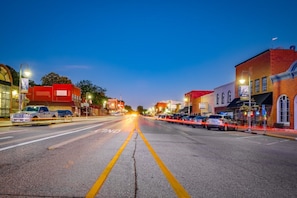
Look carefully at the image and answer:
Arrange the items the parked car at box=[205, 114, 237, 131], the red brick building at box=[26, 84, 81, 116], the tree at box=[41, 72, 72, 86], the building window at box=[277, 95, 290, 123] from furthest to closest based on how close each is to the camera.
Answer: the tree at box=[41, 72, 72, 86] → the red brick building at box=[26, 84, 81, 116] → the building window at box=[277, 95, 290, 123] → the parked car at box=[205, 114, 237, 131]

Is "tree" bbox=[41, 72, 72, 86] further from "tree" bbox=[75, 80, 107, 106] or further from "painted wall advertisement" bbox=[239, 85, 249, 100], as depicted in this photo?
"painted wall advertisement" bbox=[239, 85, 249, 100]

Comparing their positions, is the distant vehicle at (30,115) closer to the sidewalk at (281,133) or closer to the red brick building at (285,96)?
the sidewalk at (281,133)

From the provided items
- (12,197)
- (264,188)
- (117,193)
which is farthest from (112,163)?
(264,188)

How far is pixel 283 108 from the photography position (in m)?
29.3

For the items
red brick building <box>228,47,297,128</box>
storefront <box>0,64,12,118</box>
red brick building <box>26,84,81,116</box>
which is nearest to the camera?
red brick building <box>228,47,297,128</box>

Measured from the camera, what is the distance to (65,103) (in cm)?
7075

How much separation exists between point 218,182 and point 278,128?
27.4 metres

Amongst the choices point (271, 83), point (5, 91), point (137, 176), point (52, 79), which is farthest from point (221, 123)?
point (52, 79)

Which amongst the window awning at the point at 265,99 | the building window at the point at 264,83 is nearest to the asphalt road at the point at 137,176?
the window awning at the point at 265,99

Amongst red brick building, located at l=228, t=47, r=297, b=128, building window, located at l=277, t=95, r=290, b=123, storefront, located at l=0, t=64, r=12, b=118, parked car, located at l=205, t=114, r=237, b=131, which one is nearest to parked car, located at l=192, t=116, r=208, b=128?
parked car, located at l=205, t=114, r=237, b=131

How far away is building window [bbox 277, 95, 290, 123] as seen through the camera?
2867 cm

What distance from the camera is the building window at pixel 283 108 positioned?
28.7m

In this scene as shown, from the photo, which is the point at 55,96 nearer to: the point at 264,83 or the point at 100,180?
the point at 264,83

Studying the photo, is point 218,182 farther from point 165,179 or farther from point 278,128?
point 278,128
